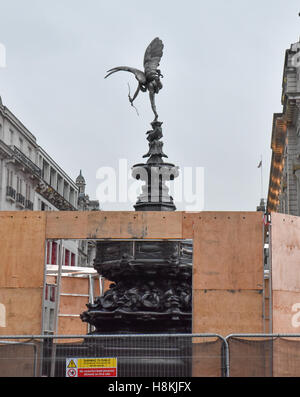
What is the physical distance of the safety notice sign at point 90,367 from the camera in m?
11.9

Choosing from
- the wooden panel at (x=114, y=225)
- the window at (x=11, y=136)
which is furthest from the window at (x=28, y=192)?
the wooden panel at (x=114, y=225)

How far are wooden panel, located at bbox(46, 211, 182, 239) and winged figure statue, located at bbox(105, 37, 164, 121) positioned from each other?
5.13 metres

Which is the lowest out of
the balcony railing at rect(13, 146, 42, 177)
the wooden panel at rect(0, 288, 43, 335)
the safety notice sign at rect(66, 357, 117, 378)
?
the safety notice sign at rect(66, 357, 117, 378)

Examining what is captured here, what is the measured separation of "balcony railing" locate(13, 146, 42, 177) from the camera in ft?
190

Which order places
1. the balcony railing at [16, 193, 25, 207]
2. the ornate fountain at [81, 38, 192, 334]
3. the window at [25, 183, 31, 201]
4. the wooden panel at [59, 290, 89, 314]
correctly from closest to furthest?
1. the ornate fountain at [81, 38, 192, 334]
2. the wooden panel at [59, 290, 89, 314]
3. the balcony railing at [16, 193, 25, 207]
4. the window at [25, 183, 31, 201]

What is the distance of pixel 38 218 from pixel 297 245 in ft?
17.1

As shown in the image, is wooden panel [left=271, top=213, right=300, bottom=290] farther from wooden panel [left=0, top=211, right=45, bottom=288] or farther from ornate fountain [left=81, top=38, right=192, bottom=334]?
wooden panel [left=0, top=211, right=45, bottom=288]

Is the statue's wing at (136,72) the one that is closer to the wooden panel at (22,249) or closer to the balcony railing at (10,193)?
the wooden panel at (22,249)

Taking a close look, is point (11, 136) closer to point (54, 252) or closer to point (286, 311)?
point (54, 252)

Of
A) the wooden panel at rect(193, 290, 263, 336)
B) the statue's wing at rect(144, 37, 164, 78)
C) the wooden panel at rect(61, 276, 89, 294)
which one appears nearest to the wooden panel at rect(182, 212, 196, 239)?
the wooden panel at rect(193, 290, 263, 336)

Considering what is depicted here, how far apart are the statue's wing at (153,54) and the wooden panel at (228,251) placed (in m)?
5.74

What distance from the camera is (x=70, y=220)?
49.6ft

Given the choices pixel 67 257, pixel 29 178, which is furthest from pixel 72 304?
pixel 67 257

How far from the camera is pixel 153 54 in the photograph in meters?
19.4
